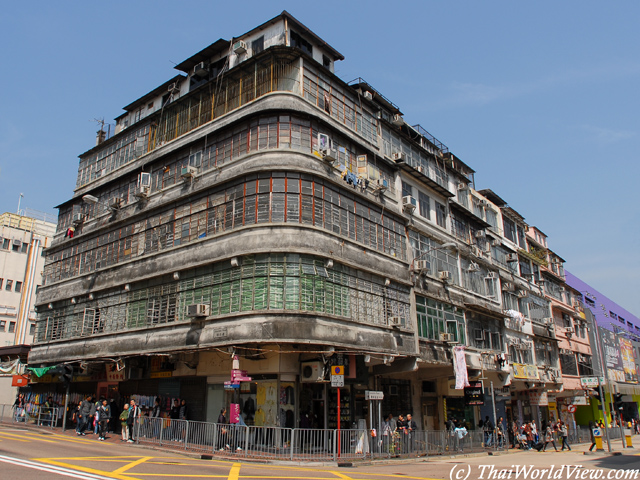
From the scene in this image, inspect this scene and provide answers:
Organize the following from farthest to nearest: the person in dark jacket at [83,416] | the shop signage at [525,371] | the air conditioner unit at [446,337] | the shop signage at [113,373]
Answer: the shop signage at [525,371], the air conditioner unit at [446,337], the shop signage at [113,373], the person in dark jacket at [83,416]

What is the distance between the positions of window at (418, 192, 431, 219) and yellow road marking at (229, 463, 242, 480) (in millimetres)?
18319

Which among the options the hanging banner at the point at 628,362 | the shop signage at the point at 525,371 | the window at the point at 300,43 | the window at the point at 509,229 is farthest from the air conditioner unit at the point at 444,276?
the hanging banner at the point at 628,362

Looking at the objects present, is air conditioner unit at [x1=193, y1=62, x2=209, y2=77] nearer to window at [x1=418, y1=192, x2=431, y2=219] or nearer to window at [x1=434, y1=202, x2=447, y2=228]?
window at [x1=418, y1=192, x2=431, y2=219]

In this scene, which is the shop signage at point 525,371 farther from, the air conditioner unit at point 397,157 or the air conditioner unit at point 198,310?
the air conditioner unit at point 198,310

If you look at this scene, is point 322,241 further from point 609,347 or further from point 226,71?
point 609,347

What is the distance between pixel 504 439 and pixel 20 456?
24.7m

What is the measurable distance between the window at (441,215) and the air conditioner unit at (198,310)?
16063 mm

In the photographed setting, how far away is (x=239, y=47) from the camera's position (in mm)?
25547

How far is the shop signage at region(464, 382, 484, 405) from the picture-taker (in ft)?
91.0

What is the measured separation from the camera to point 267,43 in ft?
83.1

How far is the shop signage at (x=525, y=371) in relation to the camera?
34.2 meters

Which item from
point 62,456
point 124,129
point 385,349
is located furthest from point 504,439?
point 124,129

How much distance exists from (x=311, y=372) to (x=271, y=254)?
500 cm

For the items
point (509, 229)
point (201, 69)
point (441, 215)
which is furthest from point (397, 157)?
point (509, 229)
